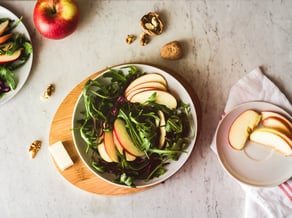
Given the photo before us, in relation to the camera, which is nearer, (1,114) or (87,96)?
(87,96)

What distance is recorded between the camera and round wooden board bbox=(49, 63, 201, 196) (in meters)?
1.12

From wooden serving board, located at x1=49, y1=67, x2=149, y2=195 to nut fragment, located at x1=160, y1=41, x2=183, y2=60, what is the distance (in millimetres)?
175

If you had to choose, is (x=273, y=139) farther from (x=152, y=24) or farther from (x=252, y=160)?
(x=152, y=24)

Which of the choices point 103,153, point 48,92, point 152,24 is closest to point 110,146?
point 103,153

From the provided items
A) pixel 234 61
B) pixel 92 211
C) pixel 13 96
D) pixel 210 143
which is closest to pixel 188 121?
pixel 210 143

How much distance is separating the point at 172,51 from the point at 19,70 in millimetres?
404

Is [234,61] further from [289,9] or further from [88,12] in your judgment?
[88,12]

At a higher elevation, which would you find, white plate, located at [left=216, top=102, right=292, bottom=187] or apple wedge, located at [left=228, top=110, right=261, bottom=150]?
apple wedge, located at [left=228, top=110, right=261, bottom=150]

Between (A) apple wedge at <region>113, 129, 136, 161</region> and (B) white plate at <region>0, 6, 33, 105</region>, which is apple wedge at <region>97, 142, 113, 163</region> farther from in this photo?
(B) white plate at <region>0, 6, 33, 105</region>

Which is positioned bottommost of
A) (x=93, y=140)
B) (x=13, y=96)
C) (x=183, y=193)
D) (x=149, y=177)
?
(x=183, y=193)

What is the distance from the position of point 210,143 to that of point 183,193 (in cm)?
14

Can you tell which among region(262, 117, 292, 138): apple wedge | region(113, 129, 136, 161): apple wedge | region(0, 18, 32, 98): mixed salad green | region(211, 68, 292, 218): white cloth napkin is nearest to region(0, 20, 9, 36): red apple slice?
region(0, 18, 32, 98): mixed salad green

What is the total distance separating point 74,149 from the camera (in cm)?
113

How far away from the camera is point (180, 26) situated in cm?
118
